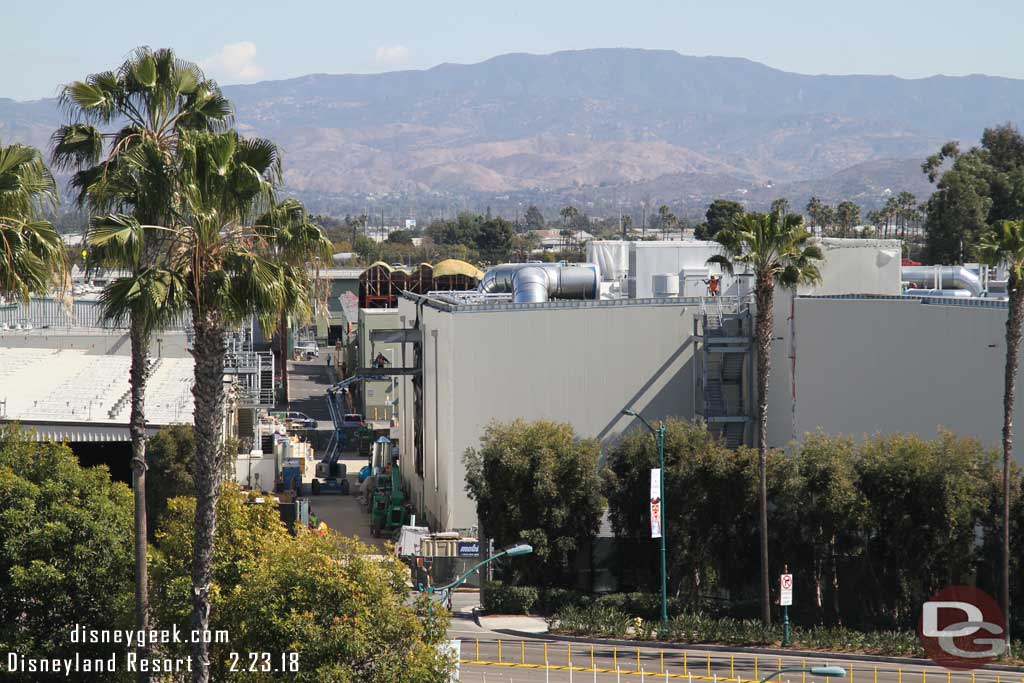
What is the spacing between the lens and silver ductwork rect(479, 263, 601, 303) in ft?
193

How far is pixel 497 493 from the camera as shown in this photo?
44.8m

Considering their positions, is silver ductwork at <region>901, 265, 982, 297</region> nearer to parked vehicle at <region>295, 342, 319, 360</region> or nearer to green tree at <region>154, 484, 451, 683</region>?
green tree at <region>154, 484, 451, 683</region>

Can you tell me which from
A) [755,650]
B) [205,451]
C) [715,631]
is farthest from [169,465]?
[205,451]

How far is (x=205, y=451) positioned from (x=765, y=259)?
21870mm

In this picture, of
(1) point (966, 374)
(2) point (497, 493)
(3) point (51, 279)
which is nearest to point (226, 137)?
→ (3) point (51, 279)

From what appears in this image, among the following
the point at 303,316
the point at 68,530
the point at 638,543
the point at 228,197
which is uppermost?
the point at 228,197

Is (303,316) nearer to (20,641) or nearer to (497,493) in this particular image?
(20,641)

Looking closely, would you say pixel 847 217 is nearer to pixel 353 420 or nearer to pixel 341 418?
pixel 353 420

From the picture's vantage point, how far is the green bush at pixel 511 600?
4403 centimetres

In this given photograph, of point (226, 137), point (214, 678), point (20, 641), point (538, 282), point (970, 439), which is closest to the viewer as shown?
point (226, 137)

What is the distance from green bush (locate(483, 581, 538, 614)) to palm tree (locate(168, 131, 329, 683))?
23.6 m

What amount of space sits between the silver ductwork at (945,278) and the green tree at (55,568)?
44.2 m

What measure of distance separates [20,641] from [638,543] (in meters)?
23.9

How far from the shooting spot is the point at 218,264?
20.3 meters
